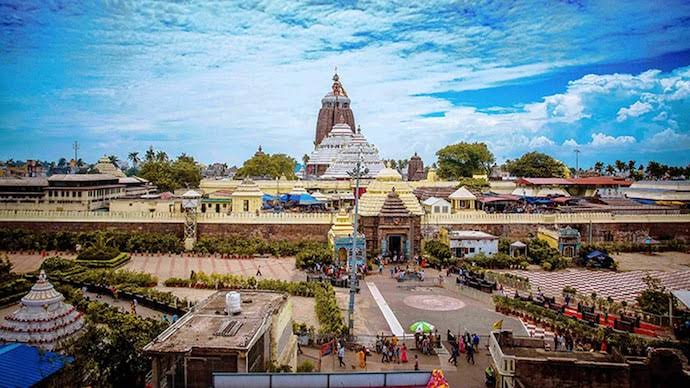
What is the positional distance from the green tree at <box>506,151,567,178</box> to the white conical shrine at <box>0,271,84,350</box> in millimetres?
56356

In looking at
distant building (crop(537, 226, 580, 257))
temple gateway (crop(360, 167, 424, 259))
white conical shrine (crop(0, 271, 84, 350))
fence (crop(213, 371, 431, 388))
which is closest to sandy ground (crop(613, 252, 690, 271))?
distant building (crop(537, 226, 580, 257))

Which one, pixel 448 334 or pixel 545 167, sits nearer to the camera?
pixel 448 334

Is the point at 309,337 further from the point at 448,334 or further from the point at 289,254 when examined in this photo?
the point at 289,254

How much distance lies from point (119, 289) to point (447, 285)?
44.7ft

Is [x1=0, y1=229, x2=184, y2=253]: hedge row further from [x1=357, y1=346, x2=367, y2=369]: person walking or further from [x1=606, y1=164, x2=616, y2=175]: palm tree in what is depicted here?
[x1=606, y1=164, x2=616, y2=175]: palm tree

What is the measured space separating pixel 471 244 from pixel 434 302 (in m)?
8.86

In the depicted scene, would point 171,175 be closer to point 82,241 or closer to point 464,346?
point 82,241

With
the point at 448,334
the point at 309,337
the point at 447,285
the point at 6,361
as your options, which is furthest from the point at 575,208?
the point at 6,361

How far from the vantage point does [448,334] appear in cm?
1578

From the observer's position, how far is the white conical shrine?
12547 millimetres

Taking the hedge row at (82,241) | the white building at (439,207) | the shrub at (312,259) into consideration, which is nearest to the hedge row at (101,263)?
the hedge row at (82,241)

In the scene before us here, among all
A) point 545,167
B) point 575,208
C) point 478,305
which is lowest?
point 478,305

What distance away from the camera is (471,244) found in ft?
94.3

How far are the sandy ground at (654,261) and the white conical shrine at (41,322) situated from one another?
1015 inches
